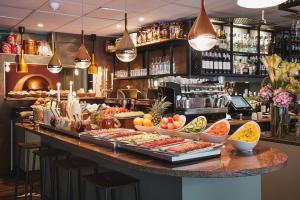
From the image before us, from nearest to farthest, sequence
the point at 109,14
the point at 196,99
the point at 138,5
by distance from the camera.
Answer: the point at 196,99 < the point at 138,5 < the point at 109,14

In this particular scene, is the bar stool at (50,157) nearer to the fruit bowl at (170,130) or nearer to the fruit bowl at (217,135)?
the fruit bowl at (170,130)

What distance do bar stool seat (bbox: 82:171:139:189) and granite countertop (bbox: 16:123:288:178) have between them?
0.24 meters

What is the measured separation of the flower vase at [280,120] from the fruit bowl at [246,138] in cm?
119

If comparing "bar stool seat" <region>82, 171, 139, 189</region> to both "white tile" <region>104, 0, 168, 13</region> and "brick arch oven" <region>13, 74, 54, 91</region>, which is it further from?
"brick arch oven" <region>13, 74, 54, 91</region>

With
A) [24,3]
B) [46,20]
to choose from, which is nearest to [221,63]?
[46,20]

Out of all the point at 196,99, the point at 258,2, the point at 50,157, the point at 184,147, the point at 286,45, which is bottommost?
→ the point at 50,157

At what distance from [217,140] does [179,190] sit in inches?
24.0

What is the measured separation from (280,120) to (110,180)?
2.07m

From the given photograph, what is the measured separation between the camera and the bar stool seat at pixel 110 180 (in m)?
2.62

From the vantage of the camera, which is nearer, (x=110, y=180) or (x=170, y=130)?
(x=110, y=180)

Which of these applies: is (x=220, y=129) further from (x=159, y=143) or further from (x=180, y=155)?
(x=180, y=155)

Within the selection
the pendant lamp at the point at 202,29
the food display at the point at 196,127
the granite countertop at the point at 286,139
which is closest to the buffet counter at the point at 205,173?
the food display at the point at 196,127

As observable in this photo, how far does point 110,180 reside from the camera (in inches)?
107

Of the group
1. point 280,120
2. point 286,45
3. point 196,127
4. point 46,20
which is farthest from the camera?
point 286,45
